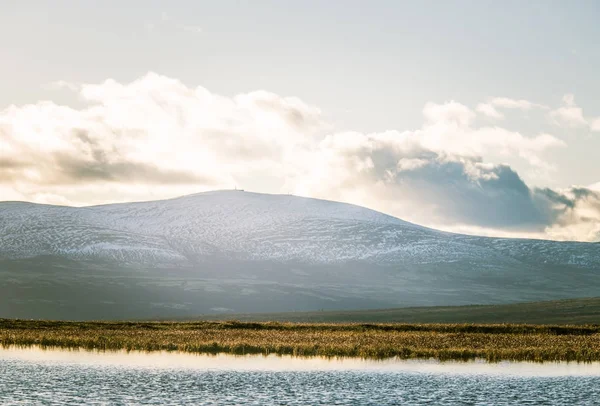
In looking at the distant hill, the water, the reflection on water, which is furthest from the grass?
the distant hill

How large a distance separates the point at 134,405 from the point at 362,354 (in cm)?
2778

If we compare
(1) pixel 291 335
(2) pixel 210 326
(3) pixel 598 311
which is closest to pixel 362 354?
(1) pixel 291 335

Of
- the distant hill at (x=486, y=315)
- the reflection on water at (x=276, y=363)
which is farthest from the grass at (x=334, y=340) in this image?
the distant hill at (x=486, y=315)

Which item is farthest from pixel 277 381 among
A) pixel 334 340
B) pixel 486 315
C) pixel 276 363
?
pixel 486 315

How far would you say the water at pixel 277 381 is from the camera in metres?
39.6

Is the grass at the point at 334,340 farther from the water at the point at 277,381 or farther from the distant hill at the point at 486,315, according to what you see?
the distant hill at the point at 486,315

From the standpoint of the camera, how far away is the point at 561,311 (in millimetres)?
142750

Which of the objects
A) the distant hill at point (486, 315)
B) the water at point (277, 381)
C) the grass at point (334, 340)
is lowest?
the water at point (277, 381)

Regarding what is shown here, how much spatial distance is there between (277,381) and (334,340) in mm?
25479

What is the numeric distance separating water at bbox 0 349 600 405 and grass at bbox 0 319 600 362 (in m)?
4.05

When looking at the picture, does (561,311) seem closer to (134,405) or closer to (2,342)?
(2,342)

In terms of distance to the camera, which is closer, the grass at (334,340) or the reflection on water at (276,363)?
the reflection on water at (276,363)

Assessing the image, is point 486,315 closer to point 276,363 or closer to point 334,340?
point 334,340

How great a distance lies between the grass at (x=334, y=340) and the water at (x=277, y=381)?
405cm
